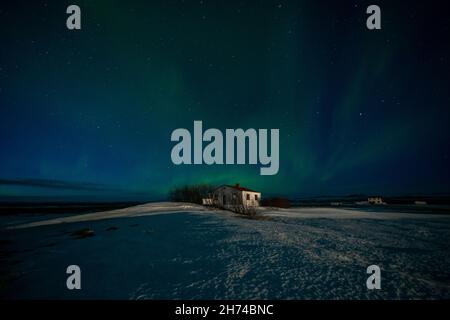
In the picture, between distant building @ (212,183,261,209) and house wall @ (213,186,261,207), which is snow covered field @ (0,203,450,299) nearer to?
house wall @ (213,186,261,207)

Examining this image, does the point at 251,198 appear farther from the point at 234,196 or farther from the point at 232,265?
the point at 232,265

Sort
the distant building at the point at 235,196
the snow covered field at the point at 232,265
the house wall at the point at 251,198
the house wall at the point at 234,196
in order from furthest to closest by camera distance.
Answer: the house wall at the point at 251,198, the distant building at the point at 235,196, the house wall at the point at 234,196, the snow covered field at the point at 232,265

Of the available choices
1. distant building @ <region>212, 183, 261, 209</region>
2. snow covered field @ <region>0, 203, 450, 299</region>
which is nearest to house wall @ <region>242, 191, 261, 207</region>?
distant building @ <region>212, 183, 261, 209</region>

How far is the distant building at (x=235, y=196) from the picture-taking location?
34000 mm

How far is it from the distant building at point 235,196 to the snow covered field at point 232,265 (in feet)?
75.3

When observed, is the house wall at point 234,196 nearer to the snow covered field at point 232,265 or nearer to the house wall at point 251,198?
the house wall at point 251,198

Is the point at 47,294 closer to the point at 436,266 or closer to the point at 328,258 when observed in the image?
the point at 328,258

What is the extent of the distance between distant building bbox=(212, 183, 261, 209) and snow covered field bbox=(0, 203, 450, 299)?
75.3ft

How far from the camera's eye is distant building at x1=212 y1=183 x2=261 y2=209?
3400 cm

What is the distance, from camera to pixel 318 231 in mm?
11625

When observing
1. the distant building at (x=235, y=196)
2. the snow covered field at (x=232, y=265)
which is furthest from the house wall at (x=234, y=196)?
the snow covered field at (x=232, y=265)

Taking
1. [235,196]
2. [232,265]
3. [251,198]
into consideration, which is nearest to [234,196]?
[235,196]
